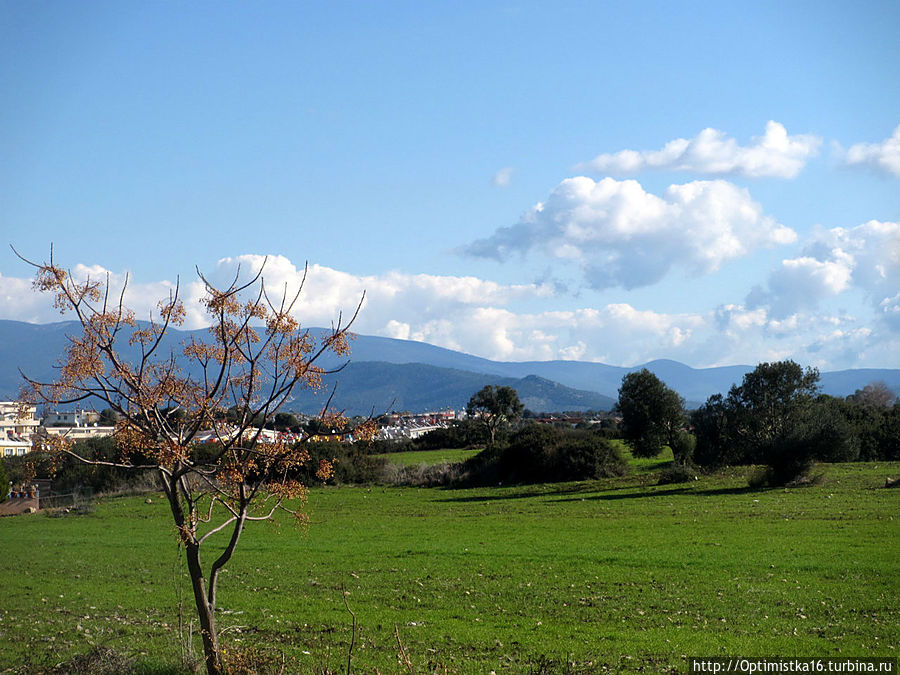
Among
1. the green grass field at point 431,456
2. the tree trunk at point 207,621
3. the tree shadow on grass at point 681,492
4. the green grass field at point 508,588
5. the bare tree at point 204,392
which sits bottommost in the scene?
the green grass field at point 431,456

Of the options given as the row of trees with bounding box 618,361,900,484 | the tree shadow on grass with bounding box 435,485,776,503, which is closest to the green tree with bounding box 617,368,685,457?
the row of trees with bounding box 618,361,900,484

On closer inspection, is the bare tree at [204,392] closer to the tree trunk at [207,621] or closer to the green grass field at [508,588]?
the tree trunk at [207,621]

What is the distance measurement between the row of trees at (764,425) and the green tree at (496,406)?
34.3 metres

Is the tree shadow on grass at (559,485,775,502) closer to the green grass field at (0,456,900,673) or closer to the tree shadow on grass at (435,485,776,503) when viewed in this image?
the tree shadow on grass at (435,485,776,503)

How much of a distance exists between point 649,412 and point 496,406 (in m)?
38.5

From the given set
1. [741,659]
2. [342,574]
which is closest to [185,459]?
[741,659]

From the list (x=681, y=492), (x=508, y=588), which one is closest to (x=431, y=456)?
(x=681, y=492)

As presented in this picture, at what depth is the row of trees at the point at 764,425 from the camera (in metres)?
43.7

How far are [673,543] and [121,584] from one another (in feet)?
56.6

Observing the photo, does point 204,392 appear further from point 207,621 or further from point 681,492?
point 681,492

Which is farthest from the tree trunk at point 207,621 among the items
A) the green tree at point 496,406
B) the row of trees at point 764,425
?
the green tree at point 496,406

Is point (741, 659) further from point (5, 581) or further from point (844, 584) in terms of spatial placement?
point (5, 581)

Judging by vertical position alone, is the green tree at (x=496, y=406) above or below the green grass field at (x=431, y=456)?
above

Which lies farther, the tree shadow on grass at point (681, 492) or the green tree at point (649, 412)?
the green tree at point (649, 412)
